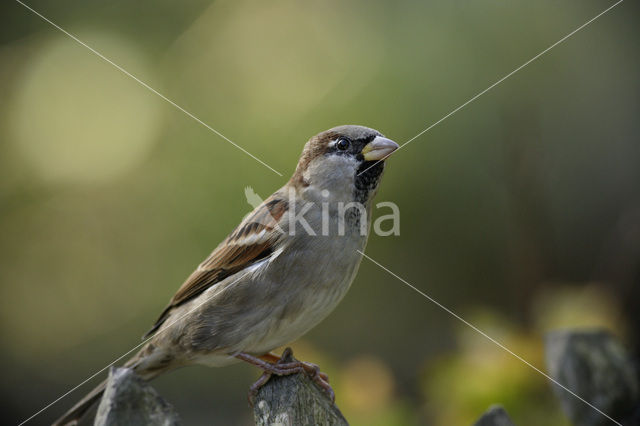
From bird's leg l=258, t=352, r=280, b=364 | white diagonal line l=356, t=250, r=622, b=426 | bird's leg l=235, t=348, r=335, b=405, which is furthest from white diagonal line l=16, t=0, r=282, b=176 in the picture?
bird's leg l=235, t=348, r=335, b=405

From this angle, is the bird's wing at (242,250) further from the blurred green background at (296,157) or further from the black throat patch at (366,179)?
the blurred green background at (296,157)

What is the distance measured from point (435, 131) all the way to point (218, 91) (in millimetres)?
906

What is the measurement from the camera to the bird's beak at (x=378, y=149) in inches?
60.1

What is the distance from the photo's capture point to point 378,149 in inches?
60.8

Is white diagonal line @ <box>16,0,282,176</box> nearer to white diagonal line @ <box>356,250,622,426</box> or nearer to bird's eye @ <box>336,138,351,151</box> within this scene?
white diagonal line @ <box>356,250,622,426</box>

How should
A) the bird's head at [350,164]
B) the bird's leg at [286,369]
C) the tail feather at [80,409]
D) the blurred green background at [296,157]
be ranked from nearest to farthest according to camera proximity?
the bird's leg at [286,369]
the tail feather at [80,409]
the bird's head at [350,164]
the blurred green background at [296,157]

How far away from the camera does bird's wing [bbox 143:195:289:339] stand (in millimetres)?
1579

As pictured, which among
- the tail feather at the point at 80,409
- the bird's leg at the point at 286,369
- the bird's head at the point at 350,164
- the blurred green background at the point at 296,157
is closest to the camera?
the bird's leg at the point at 286,369

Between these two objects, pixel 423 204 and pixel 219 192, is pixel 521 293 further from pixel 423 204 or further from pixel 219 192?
pixel 219 192

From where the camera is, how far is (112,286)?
2.38 meters

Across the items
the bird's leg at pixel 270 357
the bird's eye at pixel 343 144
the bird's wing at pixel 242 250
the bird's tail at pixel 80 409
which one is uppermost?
the bird's eye at pixel 343 144

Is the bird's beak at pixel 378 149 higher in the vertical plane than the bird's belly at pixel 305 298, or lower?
higher

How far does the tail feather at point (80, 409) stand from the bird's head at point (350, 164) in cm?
75

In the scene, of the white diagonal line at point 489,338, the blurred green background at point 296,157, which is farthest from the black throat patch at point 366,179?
the blurred green background at point 296,157
